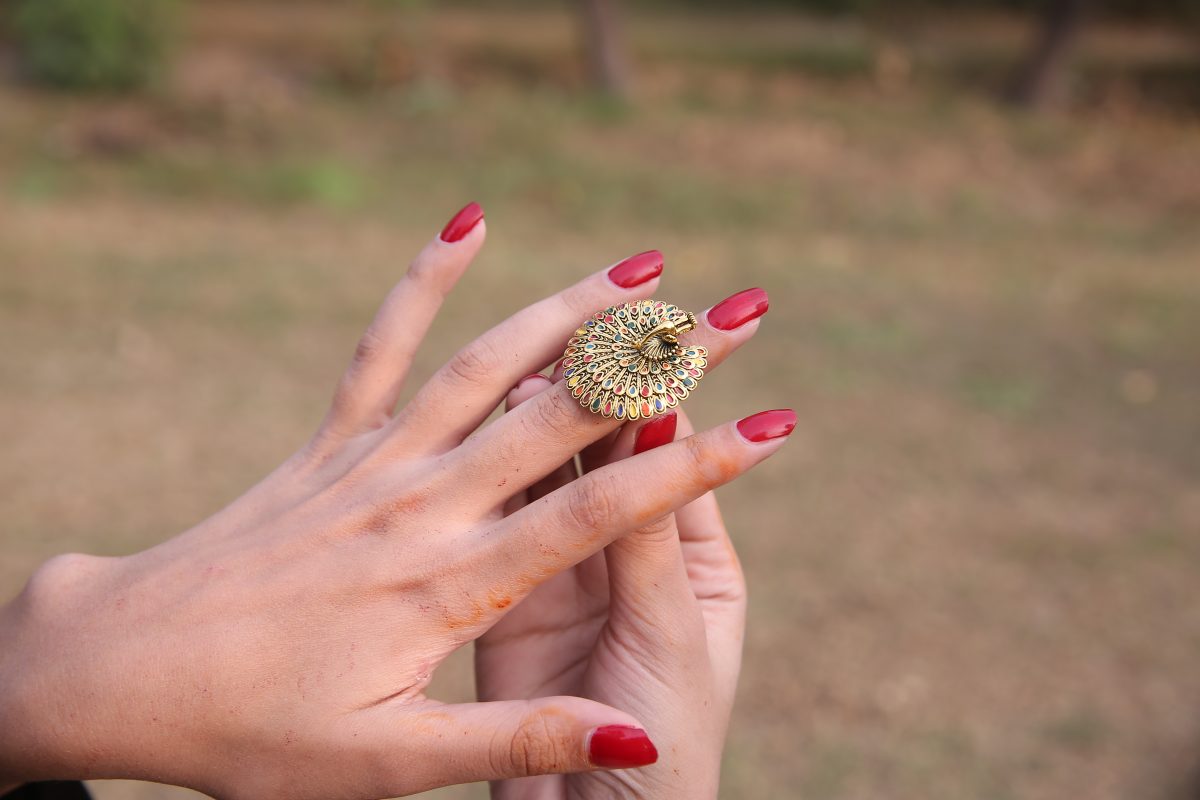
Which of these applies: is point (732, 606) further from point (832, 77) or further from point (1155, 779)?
point (832, 77)

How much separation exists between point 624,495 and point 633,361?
25cm

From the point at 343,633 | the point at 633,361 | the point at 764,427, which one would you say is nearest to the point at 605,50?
the point at 633,361

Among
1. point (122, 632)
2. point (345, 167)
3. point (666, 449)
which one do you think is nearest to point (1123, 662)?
point (666, 449)

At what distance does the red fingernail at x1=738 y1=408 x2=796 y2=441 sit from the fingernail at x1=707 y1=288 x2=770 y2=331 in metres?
0.26

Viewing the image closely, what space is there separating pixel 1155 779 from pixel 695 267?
18.9ft

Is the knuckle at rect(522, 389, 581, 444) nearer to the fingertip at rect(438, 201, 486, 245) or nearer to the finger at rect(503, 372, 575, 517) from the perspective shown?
the finger at rect(503, 372, 575, 517)

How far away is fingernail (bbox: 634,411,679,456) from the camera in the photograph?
1.71m

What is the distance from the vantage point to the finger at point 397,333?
2031mm

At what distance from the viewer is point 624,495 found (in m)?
1.59

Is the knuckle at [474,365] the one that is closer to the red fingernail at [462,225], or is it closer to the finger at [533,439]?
the finger at [533,439]

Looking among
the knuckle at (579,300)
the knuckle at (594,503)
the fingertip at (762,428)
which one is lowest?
the knuckle at (594,503)

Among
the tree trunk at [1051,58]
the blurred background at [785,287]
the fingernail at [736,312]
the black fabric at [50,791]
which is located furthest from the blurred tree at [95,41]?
the fingernail at [736,312]

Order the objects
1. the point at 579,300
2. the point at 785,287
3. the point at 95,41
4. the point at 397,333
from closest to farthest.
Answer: the point at 579,300, the point at 397,333, the point at 785,287, the point at 95,41

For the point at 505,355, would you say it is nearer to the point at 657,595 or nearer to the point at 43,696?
the point at 657,595
